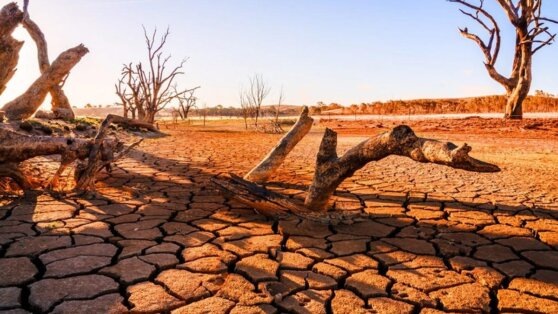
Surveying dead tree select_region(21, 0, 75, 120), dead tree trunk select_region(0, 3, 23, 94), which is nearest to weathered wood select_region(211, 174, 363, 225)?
dead tree trunk select_region(0, 3, 23, 94)

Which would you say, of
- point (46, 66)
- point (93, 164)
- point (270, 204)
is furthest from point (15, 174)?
point (46, 66)

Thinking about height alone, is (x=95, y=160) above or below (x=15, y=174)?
above

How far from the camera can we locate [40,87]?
35.8 feet

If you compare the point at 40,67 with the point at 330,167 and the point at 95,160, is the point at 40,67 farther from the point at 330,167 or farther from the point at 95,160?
the point at 330,167

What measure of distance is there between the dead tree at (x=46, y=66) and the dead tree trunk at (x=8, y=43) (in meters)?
8.86

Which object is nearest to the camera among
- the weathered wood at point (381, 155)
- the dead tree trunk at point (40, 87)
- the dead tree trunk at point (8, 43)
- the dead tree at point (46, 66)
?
the weathered wood at point (381, 155)

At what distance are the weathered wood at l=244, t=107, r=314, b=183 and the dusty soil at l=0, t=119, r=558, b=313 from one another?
454 mm

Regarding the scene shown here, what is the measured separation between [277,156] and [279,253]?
276cm

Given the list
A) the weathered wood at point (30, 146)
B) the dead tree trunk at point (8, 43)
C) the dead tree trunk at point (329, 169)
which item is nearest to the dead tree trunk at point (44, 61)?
the dead tree trunk at point (8, 43)

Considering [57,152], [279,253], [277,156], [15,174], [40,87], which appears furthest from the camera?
[40,87]

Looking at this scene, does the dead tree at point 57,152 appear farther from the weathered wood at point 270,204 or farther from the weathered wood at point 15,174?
the weathered wood at point 270,204

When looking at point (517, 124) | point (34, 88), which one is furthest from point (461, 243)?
point (517, 124)

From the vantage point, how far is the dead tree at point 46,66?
45.8 feet

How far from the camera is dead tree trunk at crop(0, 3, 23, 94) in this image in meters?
4.65
